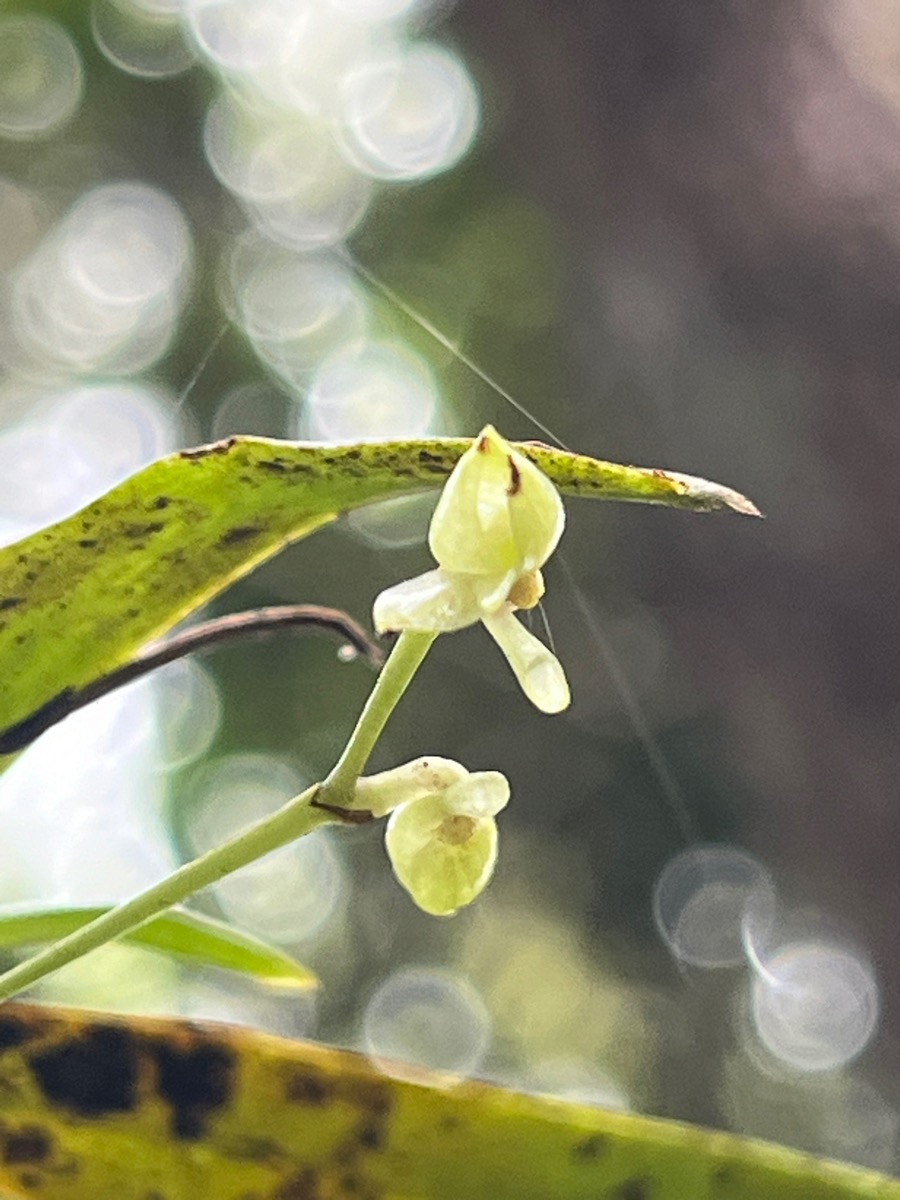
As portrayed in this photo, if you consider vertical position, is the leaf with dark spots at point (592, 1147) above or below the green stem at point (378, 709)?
below

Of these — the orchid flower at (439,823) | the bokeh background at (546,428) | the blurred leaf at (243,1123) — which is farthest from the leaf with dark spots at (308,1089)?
the bokeh background at (546,428)

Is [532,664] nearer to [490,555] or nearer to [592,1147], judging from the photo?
[490,555]

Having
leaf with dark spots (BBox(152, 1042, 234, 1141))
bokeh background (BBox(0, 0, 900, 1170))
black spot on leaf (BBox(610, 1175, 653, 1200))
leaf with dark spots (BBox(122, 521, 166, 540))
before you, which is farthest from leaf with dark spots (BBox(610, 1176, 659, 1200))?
bokeh background (BBox(0, 0, 900, 1170))

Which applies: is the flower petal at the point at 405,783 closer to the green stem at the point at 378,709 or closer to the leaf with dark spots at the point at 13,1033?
the green stem at the point at 378,709

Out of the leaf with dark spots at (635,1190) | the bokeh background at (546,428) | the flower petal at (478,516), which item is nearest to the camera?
the flower petal at (478,516)

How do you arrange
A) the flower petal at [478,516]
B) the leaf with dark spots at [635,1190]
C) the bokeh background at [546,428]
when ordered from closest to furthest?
the flower petal at [478,516], the leaf with dark spots at [635,1190], the bokeh background at [546,428]

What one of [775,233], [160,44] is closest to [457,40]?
[775,233]

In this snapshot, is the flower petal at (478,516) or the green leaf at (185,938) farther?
the green leaf at (185,938)

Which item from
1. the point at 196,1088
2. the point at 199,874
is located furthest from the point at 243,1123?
the point at 199,874

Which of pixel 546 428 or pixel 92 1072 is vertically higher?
pixel 546 428
